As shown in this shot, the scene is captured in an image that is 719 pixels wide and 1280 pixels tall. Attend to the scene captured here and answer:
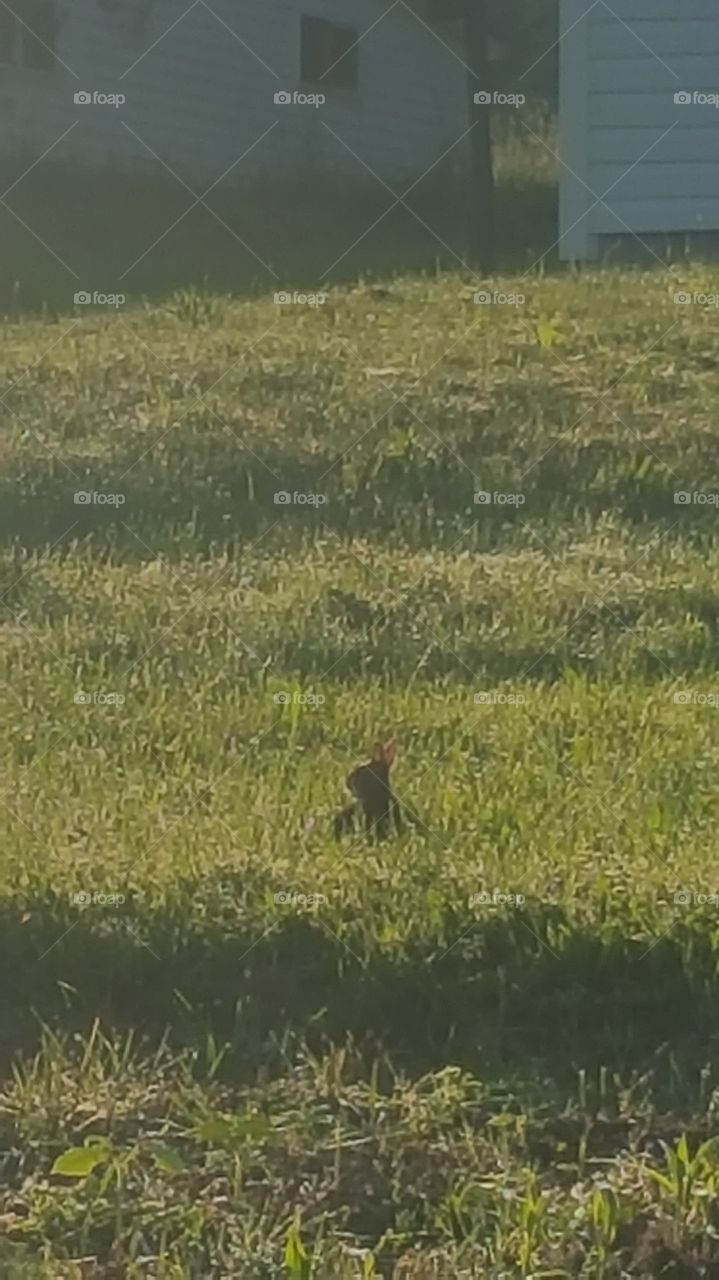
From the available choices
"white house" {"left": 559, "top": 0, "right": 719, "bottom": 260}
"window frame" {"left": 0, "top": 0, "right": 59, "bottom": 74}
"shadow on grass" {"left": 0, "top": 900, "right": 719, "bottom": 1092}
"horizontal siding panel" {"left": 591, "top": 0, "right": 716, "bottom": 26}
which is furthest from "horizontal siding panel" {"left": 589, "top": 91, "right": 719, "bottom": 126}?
"shadow on grass" {"left": 0, "top": 900, "right": 719, "bottom": 1092}

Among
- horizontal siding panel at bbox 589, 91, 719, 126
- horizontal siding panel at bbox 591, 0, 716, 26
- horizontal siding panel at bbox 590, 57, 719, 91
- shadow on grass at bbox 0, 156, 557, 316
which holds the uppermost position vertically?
horizontal siding panel at bbox 591, 0, 716, 26

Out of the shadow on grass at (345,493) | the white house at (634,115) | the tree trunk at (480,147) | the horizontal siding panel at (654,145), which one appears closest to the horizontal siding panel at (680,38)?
the white house at (634,115)

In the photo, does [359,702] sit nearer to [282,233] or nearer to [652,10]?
[282,233]

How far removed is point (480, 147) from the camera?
8.77 feet

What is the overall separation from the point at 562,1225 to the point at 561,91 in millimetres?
1575

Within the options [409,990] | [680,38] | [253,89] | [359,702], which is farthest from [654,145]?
[409,990]

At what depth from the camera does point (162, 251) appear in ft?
8.94

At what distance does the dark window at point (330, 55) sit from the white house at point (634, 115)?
31 centimetres

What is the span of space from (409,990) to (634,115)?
4.30 ft

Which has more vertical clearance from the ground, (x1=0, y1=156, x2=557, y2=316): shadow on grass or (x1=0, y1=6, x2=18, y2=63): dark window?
(x1=0, y1=6, x2=18, y2=63): dark window

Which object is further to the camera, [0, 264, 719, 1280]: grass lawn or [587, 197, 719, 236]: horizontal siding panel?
[587, 197, 719, 236]: horizontal siding panel

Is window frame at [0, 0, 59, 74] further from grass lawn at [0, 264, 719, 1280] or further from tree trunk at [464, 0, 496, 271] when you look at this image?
Result: tree trunk at [464, 0, 496, 271]

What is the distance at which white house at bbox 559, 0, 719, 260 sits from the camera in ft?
8.78

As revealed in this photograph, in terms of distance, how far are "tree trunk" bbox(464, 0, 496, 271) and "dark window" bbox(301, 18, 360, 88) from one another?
17 cm
